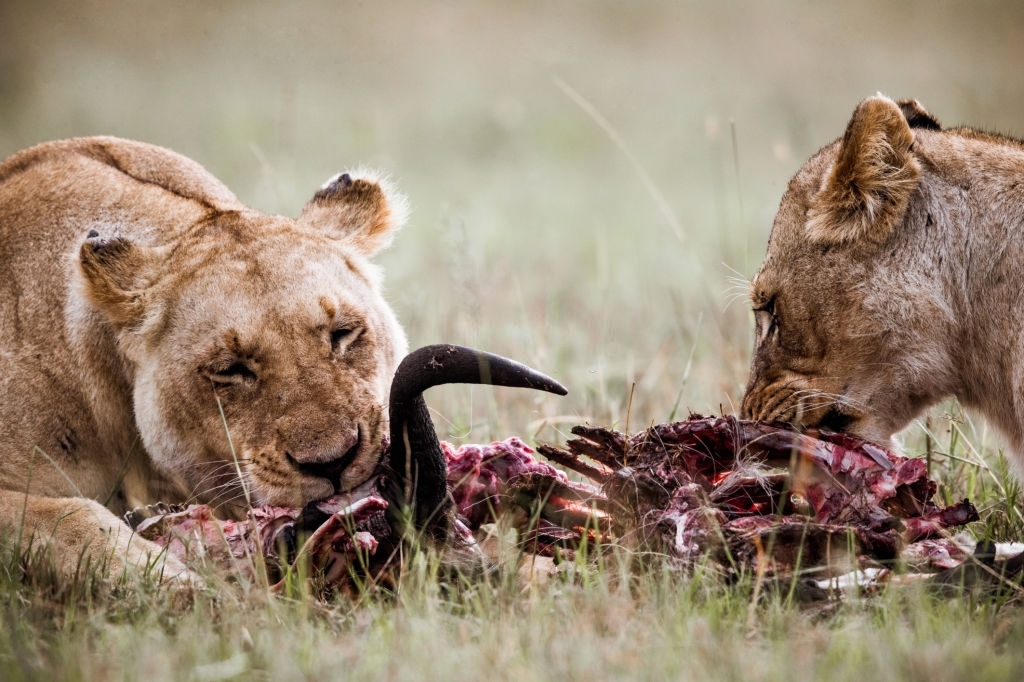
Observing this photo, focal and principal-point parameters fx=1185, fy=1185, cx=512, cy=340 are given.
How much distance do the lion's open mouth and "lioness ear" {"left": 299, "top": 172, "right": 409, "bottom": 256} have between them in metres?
1.13

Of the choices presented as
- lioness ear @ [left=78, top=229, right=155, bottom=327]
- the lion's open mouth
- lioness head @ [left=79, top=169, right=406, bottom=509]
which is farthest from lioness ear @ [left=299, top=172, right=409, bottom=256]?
the lion's open mouth

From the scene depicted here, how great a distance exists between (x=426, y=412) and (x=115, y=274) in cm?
120

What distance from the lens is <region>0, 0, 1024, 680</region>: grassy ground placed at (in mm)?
2621

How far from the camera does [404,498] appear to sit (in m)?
3.20

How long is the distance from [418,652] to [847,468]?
1.36m

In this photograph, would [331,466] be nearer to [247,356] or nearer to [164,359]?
[247,356]

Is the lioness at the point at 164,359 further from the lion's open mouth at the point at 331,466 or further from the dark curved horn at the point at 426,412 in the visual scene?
the dark curved horn at the point at 426,412

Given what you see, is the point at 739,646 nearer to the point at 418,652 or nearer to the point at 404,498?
the point at 418,652

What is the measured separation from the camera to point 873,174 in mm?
3635

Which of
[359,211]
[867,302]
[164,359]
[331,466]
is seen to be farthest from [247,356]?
[867,302]

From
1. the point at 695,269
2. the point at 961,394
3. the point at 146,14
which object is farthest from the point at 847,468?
the point at 146,14

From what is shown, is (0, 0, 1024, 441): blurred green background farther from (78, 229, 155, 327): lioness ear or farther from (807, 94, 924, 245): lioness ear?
(78, 229, 155, 327): lioness ear

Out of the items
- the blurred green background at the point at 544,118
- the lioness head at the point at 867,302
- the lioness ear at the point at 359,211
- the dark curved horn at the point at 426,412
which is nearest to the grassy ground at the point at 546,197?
the blurred green background at the point at 544,118

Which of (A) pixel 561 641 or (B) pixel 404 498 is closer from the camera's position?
(A) pixel 561 641
